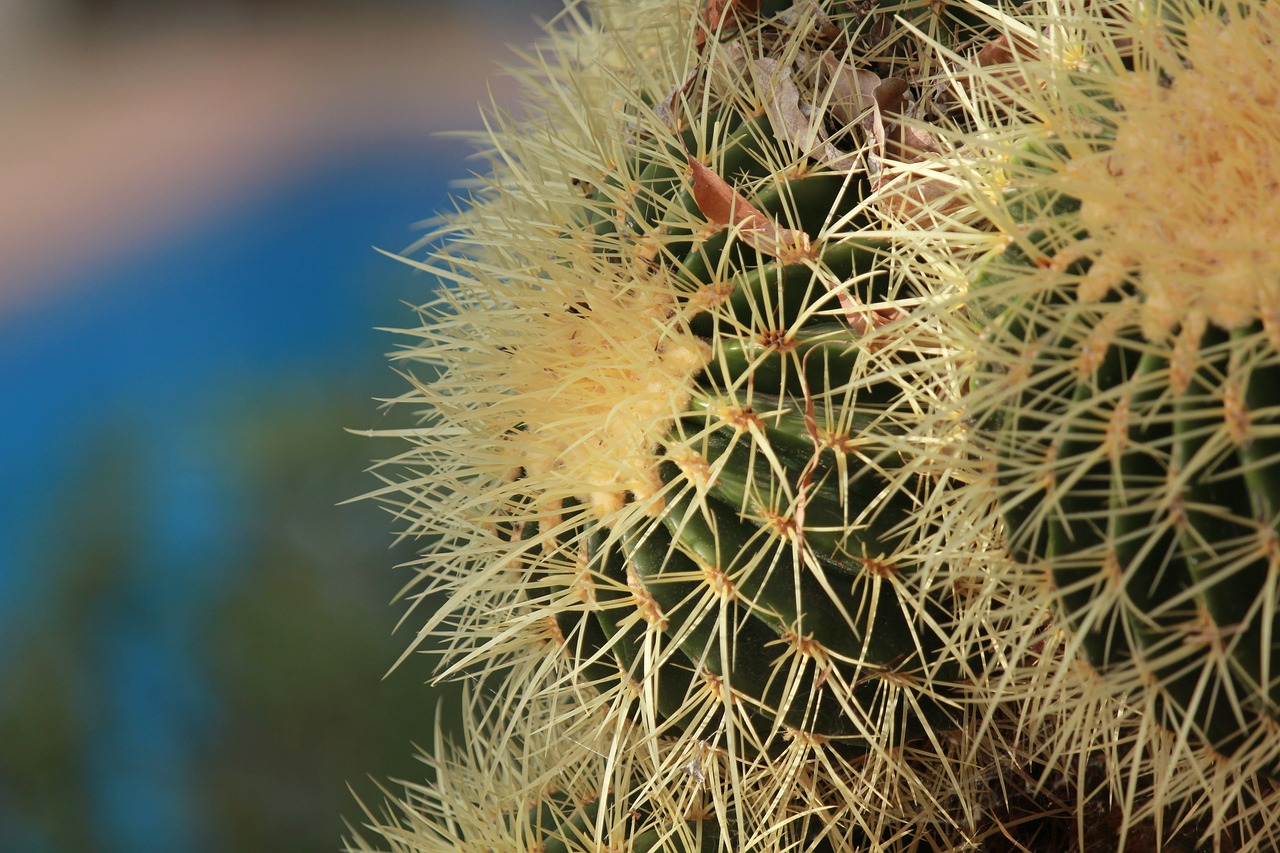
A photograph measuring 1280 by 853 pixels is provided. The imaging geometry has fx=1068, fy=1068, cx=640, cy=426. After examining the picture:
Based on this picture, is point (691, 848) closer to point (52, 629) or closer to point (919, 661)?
point (919, 661)

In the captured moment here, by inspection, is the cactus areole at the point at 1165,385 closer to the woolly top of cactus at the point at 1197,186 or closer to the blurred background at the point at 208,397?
the woolly top of cactus at the point at 1197,186

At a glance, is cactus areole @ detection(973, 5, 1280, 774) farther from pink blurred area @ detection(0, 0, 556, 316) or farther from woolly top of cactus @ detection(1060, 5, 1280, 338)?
pink blurred area @ detection(0, 0, 556, 316)

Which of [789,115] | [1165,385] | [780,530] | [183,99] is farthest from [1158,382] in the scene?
[183,99]

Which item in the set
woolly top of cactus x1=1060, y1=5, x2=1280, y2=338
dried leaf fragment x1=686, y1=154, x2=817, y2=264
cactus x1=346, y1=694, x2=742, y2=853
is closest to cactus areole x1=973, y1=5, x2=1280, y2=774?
woolly top of cactus x1=1060, y1=5, x2=1280, y2=338

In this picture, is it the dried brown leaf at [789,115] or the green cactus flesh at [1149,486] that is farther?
the dried brown leaf at [789,115]

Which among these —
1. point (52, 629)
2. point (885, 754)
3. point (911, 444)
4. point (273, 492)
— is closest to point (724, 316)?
point (911, 444)

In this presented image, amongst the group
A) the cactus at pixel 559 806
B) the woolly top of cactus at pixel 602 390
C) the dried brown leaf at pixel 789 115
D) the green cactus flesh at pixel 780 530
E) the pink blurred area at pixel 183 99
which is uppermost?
the pink blurred area at pixel 183 99

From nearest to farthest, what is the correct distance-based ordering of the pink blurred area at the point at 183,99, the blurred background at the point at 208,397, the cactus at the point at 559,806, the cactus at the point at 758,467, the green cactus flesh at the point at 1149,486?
1. the green cactus flesh at the point at 1149,486
2. the cactus at the point at 758,467
3. the cactus at the point at 559,806
4. the blurred background at the point at 208,397
5. the pink blurred area at the point at 183,99

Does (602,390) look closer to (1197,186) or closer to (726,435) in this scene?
(726,435)

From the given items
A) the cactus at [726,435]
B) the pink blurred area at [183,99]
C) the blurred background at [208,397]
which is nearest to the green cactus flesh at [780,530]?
the cactus at [726,435]
